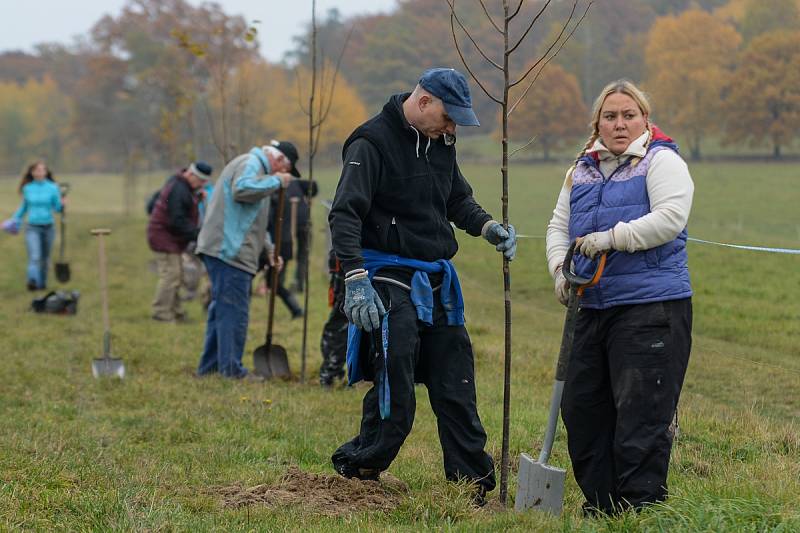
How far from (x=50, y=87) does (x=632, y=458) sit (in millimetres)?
95615

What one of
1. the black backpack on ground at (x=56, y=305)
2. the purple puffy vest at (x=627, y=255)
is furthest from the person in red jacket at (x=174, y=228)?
the purple puffy vest at (x=627, y=255)

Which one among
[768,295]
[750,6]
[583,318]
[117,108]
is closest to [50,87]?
[117,108]

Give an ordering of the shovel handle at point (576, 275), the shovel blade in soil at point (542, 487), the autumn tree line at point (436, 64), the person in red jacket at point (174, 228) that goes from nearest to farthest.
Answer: the shovel handle at point (576, 275) → the shovel blade in soil at point (542, 487) → the person in red jacket at point (174, 228) → the autumn tree line at point (436, 64)

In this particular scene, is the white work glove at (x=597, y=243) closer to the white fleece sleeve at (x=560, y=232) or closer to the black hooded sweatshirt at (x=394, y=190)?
the white fleece sleeve at (x=560, y=232)

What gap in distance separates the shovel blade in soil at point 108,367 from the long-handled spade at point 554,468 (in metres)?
5.61

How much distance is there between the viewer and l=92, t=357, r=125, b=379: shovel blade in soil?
9602 mm

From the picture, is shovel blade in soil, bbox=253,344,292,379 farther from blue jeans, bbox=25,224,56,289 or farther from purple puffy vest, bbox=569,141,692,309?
blue jeans, bbox=25,224,56,289

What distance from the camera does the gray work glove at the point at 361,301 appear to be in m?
5.01

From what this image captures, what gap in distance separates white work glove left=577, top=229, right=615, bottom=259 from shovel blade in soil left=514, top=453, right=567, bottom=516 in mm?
1015

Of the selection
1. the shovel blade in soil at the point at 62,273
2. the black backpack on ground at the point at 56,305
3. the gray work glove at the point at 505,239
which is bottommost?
the black backpack on ground at the point at 56,305

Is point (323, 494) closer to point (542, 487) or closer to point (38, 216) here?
point (542, 487)

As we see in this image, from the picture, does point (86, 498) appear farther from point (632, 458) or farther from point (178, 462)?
point (632, 458)

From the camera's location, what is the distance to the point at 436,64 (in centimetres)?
3341

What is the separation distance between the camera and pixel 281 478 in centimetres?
562
